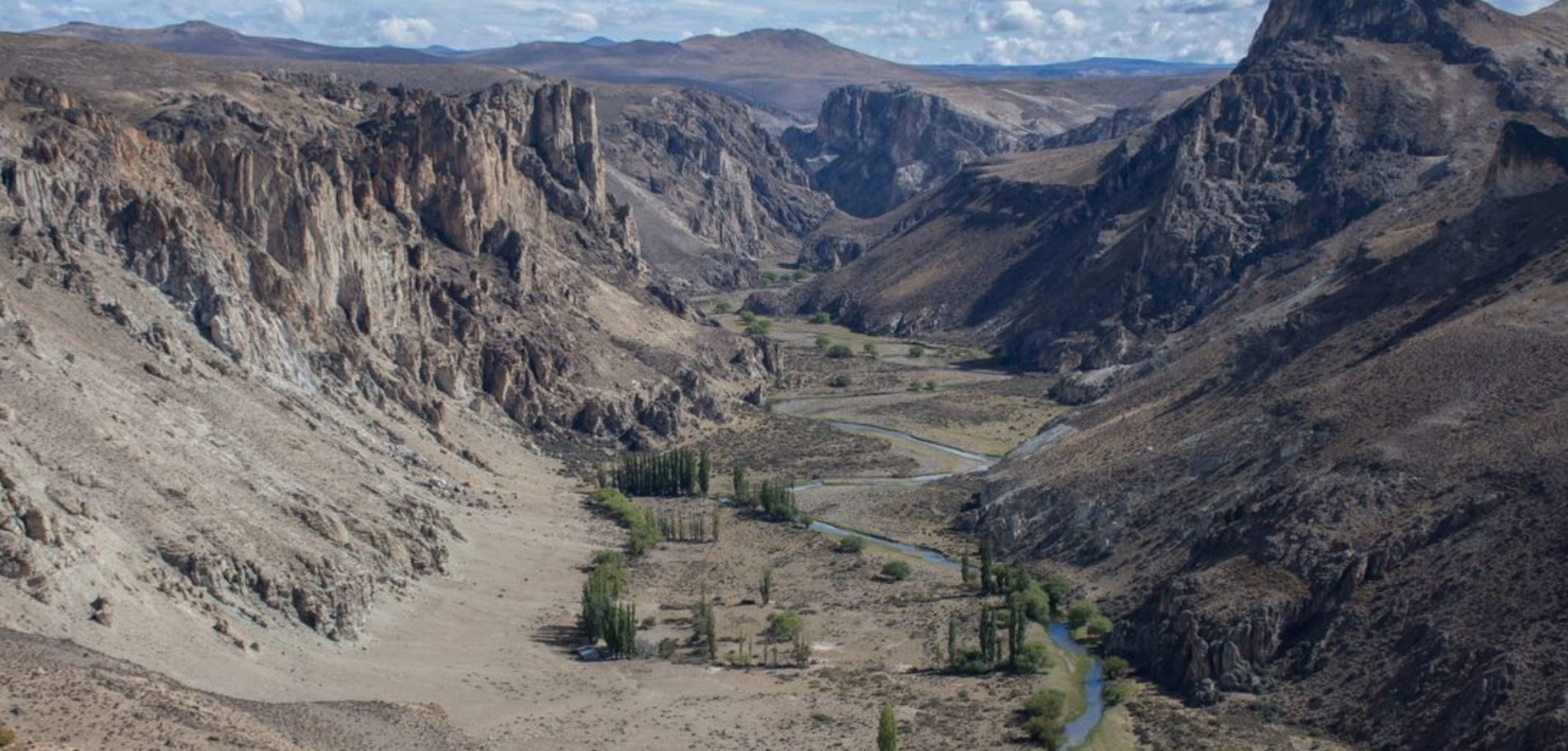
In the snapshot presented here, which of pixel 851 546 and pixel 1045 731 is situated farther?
pixel 851 546

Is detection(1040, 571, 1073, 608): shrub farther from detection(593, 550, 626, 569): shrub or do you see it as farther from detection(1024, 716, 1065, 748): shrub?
detection(593, 550, 626, 569): shrub

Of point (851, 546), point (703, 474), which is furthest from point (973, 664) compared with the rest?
point (703, 474)

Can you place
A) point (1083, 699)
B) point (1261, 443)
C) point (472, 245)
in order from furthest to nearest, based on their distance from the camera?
point (472, 245)
point (1261, 443)
point (1083, 699)

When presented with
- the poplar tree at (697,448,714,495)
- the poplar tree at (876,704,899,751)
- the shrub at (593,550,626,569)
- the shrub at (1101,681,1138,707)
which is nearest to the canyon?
the shrub at (1101,681,1138,707)

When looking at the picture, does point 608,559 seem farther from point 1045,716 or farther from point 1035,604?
point 1045,716

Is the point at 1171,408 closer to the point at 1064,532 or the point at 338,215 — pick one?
the point at 1064,532

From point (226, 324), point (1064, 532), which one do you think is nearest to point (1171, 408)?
point (1064, 532)

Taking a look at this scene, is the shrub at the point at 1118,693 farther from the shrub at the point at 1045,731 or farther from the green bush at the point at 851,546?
the green bush at the point at 851,546

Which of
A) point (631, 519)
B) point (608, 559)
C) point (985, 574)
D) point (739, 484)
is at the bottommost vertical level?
point (631, 519)
